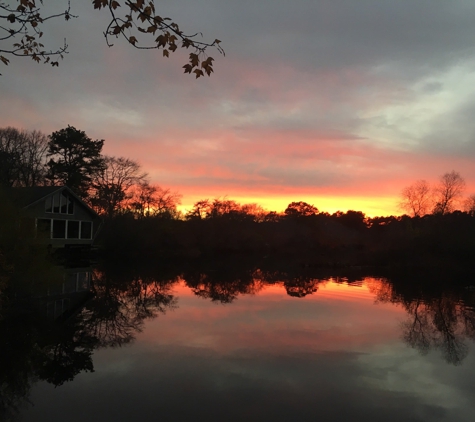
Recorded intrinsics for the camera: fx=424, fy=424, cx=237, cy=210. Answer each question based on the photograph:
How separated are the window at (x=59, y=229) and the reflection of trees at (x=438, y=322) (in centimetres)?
2573

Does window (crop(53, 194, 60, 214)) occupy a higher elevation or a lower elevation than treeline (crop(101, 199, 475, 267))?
higher

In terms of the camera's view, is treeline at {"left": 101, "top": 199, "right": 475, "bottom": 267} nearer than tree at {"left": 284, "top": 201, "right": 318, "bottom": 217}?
Yes

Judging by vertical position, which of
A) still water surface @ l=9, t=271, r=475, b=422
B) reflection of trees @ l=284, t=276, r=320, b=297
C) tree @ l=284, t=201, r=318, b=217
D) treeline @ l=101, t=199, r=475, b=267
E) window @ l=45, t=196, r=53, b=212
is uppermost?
tree @ l=284, t=201, r=318, b=217

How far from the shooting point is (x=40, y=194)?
3216cm

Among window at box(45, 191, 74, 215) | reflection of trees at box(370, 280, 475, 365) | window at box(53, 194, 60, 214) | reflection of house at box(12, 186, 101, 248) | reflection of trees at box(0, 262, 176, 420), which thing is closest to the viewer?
reflection of trees at box(0, 262, 176, 420)

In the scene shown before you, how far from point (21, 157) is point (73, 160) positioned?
207 inches

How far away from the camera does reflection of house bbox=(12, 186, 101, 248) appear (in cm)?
3228

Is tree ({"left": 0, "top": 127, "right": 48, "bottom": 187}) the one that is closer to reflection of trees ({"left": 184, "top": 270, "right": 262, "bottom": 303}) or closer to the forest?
the forest

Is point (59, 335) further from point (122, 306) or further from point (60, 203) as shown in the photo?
point (60, 203)

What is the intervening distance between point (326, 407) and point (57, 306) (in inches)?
425

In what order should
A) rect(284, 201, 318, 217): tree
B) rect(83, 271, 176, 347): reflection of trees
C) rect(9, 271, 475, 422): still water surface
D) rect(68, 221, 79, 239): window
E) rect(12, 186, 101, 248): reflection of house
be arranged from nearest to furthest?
rect(9, 271, 475, 422): still water surface, rect(83, 271, 176, 347): reflection of trees, rect(12, 186, 101, 248): reflection of house, rect(68, 221, 79, 239): window, rect(284, 201, 318, 217): tree

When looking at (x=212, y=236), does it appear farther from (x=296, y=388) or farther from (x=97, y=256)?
(x=296, y=388)

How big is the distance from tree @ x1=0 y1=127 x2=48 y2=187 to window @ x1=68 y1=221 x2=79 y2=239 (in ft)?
28.9

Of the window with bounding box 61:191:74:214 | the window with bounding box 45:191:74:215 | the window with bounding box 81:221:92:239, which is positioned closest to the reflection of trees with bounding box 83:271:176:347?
the window with bounding box 45:191:74:215
